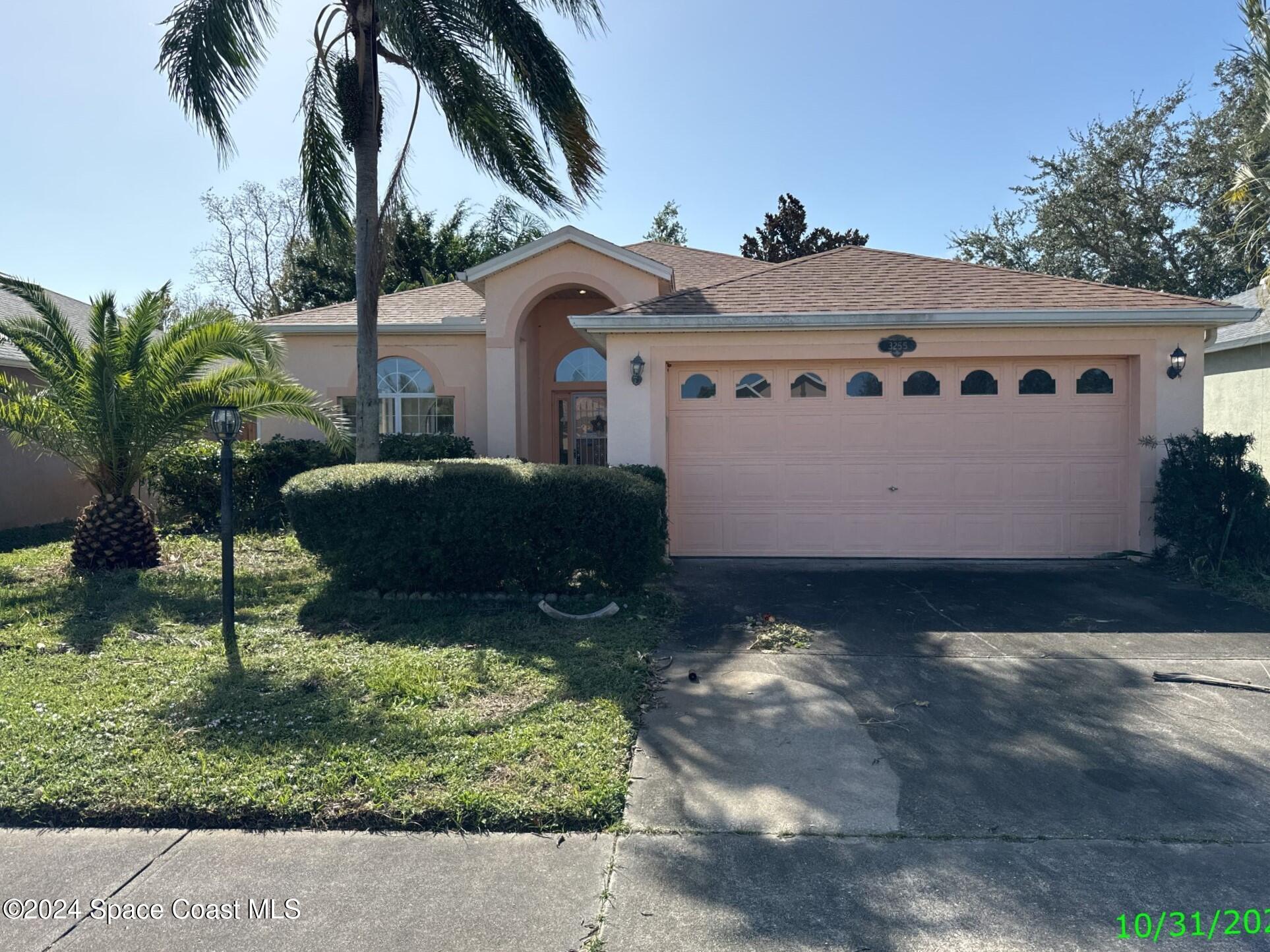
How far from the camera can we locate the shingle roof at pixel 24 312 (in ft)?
44.1

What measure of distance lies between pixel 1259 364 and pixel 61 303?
21805 mm

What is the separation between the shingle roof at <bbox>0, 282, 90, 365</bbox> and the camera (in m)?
13.4

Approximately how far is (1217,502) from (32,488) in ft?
53.4

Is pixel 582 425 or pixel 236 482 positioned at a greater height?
pixel 582 425

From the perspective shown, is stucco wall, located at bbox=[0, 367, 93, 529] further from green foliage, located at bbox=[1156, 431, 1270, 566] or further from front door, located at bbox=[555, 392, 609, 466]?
green foliage, located at bbox=[1156, 431, 1270, 566]

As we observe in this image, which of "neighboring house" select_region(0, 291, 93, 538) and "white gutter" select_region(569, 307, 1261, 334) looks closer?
"white gutter" select_region(569, 307, 1261, 334)

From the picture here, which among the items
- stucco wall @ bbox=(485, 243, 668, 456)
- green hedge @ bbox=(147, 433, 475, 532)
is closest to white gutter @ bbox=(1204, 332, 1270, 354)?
stucco wall @ bbox=(485, 243, 668, 456)

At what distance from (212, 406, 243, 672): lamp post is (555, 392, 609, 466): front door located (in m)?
9.90

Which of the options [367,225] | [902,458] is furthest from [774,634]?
[367,225]

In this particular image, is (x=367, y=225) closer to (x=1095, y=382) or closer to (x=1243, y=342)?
(x=1095, y=382)

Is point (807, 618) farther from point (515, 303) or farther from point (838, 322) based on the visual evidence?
point (515, 303)

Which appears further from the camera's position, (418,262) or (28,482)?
(418,262)
